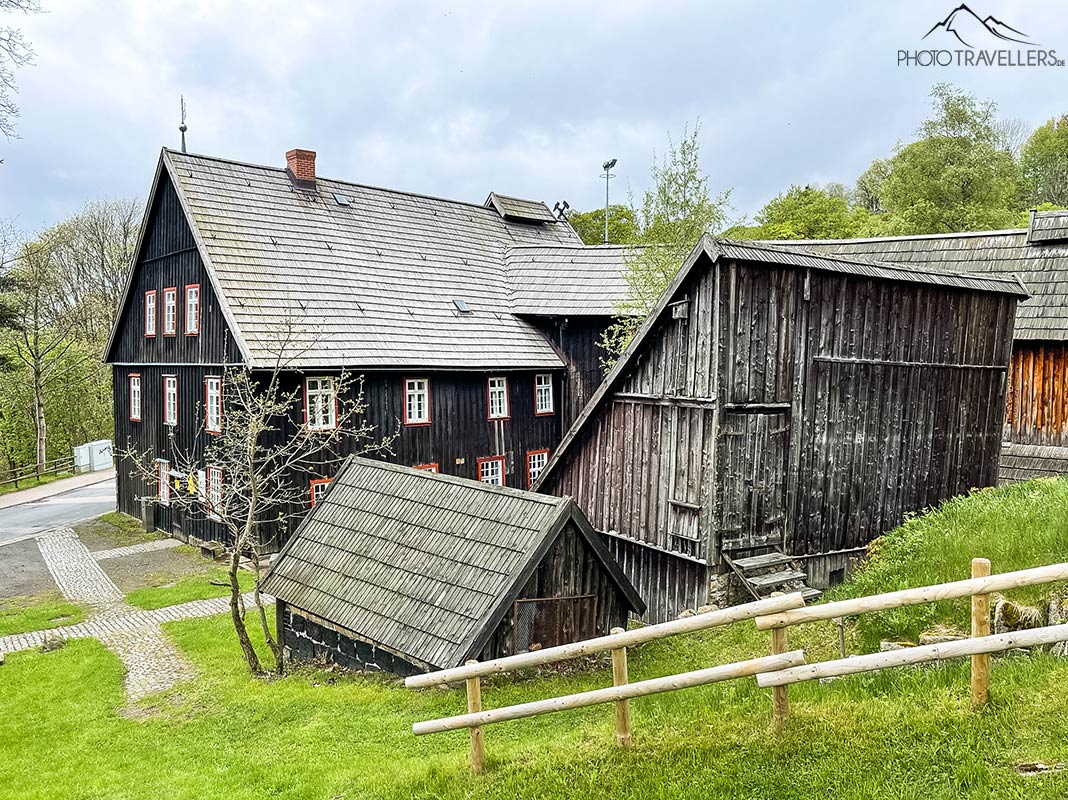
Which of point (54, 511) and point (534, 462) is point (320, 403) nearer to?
point (534, 462)

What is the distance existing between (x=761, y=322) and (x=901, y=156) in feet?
88.6

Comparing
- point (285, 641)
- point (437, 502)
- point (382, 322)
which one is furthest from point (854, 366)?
point (382, 322)

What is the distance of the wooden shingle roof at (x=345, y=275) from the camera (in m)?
20.2

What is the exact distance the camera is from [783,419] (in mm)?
12609

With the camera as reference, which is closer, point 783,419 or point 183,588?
point 783,419

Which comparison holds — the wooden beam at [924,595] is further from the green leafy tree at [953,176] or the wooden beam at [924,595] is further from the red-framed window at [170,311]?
the green leafy tree at [953,176]

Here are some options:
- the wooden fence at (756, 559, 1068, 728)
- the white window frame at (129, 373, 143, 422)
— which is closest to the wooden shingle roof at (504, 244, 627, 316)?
the white window frame at (129, 373, 143, 422)

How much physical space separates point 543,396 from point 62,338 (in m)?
23.0

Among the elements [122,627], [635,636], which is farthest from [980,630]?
[122,627]

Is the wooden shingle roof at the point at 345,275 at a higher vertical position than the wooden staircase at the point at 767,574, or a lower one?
higher

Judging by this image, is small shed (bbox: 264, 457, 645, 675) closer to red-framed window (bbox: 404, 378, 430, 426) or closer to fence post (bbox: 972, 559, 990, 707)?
fence post (bbox: 972, 559, 990, 707)

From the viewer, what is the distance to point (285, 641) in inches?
499

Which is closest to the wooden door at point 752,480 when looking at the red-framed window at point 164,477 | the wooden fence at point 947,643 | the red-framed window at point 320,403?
the wooden fence at point 947,643

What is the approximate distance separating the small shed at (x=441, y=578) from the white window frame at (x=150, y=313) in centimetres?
1391
